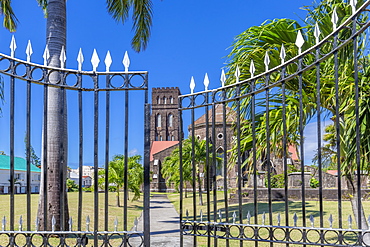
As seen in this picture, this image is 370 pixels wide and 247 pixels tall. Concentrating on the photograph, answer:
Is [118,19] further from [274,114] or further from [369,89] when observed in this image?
[369,89]

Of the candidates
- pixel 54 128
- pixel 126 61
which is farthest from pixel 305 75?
pixel 54 128

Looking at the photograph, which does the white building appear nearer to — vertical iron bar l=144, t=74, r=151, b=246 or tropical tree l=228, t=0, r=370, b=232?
tropical tree l=228, t=0, r=370, b=232

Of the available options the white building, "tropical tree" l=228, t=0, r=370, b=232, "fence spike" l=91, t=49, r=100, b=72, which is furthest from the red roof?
"fence spike" l=91, t=49, r=100, b=72

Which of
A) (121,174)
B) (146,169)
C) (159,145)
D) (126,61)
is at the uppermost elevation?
(126,61)

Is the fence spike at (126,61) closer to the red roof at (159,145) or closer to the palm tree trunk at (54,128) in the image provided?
the palm tree trunk at (54,128)

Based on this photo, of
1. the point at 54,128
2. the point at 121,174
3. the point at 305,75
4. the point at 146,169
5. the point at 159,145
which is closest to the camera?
the point at 146,169

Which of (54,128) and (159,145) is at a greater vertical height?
(159,145)

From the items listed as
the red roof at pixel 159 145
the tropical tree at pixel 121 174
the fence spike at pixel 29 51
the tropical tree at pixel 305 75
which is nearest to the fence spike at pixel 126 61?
the fence spike at pixel 29 51

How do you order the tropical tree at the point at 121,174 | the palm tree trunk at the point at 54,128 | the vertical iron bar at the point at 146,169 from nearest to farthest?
the vertical iron bar at the point at 146,169 → the palm tree trunk at the point at 54,128 → the tropical tree at the point at 121,174

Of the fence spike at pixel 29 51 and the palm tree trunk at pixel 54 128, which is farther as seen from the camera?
the palm tree trunk at pixel 54 128

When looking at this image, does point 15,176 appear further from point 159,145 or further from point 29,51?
point 29,51

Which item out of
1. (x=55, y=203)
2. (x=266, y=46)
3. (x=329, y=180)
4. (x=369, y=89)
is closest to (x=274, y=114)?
(x=266, y=46)

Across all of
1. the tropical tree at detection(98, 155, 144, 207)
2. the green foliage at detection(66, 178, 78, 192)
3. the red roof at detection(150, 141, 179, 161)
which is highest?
the red roof at detection(150, 141, 179, 161)

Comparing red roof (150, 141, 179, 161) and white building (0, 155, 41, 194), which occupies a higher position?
red roof (150, 141, 179, 161)
